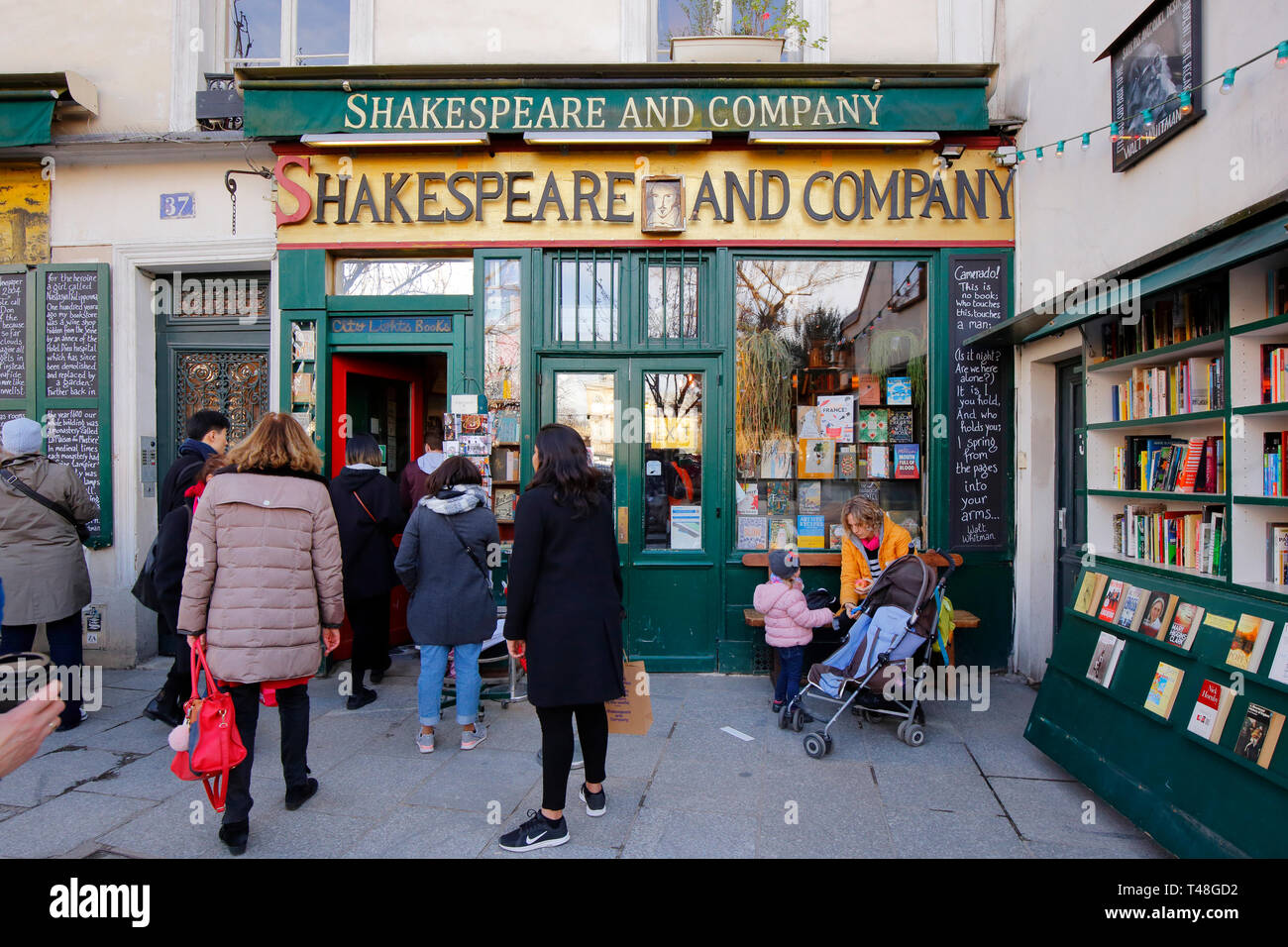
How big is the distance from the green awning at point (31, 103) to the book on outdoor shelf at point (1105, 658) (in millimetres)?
A: 8769

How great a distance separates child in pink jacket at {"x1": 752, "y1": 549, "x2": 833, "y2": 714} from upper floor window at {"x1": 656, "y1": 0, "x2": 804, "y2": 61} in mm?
4592

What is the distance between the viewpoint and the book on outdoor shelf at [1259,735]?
300 cm

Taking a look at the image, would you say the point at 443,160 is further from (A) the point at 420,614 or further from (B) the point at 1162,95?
(B) the point at 1162,95

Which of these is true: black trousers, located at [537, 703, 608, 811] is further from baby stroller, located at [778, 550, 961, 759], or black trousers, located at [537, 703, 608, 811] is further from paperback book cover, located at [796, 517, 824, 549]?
paperback book cover, located at [796, 517, 824, 549]

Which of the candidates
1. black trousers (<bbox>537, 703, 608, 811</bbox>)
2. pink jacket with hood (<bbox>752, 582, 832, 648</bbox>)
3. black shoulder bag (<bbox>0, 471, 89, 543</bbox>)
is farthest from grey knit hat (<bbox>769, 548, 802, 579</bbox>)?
black shoulder bag (<bbox>0, 471, 89, 543</bbox>)

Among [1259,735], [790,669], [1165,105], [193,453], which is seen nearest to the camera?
[1259,735]

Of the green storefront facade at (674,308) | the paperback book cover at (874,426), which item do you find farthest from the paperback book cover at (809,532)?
the paperback book cover at (874,426)

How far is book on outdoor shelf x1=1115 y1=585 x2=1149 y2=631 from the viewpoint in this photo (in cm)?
398

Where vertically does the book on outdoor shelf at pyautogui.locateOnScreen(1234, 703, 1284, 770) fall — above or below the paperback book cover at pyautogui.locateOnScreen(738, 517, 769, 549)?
below

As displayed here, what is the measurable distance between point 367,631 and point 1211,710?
17.3 ft

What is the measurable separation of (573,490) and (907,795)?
8.27 ft

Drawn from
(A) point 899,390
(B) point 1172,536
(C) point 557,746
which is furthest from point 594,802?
(A) point 899,390

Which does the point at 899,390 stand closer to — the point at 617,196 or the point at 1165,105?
the point at 1165,105

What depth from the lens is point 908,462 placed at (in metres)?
6.50
